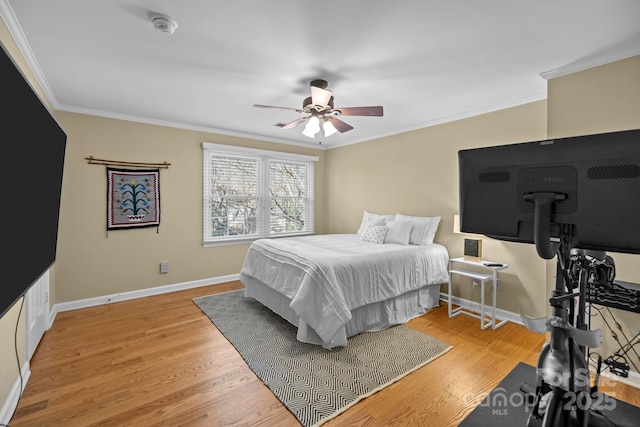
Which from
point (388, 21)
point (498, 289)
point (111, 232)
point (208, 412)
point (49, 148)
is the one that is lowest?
point (208, 412)

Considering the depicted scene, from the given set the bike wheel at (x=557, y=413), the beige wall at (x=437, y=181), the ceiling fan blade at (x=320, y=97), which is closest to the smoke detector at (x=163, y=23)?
the ceiling fan blade at (x=320, y=97)

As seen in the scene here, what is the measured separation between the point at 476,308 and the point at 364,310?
5.17ft

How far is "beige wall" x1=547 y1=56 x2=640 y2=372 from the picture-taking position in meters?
2.19

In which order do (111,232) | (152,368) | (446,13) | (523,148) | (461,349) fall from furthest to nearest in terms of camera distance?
1. (111,232)
2. (461,349)
3. (152,368)
4. (446,13)
5. (523,148)

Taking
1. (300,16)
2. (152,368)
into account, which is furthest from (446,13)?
(152,368)

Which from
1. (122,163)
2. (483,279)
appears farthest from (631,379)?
(122,163)

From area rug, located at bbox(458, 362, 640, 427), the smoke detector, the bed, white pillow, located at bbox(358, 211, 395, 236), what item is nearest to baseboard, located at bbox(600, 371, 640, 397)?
area rug, located at bbox(458, 362, 640, 427)

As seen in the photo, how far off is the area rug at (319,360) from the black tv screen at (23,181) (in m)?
1.59

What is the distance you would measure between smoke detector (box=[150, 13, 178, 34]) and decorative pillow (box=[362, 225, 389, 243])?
Answer: 3.14 meters

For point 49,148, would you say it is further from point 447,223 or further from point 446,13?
point 447,223

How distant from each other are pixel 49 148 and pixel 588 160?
2001mm

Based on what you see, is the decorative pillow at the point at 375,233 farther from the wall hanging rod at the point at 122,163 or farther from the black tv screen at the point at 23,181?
the black tv screen at the point at 23,181

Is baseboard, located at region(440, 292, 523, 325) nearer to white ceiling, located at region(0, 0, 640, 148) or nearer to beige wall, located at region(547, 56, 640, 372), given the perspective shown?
beige wall, located at region(547, 56, 640, 372)

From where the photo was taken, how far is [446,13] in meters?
1.77
